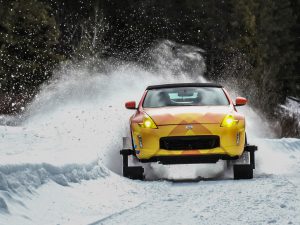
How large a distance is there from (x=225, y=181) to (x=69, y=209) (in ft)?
10.9

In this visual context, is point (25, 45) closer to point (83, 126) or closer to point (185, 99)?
point (83, 126)

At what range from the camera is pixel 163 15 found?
50906 mm

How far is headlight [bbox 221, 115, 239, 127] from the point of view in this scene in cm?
1003

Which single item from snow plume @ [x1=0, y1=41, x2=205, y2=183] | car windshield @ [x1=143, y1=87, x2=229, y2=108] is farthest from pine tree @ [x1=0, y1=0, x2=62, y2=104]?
car windshield @ [x1=143, y1=87, x2=229, y2=108]

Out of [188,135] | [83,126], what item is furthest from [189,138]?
[83,126]

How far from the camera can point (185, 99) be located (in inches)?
450

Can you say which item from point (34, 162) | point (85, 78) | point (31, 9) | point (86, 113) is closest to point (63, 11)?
point (31, 9)

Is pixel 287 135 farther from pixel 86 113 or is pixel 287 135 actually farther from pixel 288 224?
pixel 288 224

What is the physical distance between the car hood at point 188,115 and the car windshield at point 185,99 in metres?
0.51

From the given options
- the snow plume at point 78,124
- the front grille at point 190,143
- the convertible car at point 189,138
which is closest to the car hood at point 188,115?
the convertible car at point 189,138

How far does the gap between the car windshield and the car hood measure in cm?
51

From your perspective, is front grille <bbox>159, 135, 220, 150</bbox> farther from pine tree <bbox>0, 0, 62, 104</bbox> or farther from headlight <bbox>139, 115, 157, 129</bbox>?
pine tree <bbox>0, 0, 62, 104</bbox>

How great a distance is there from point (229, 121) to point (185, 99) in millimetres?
1476

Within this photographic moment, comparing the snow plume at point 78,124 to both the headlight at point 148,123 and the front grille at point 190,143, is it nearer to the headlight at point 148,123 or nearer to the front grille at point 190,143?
the headlight at point 148,123
